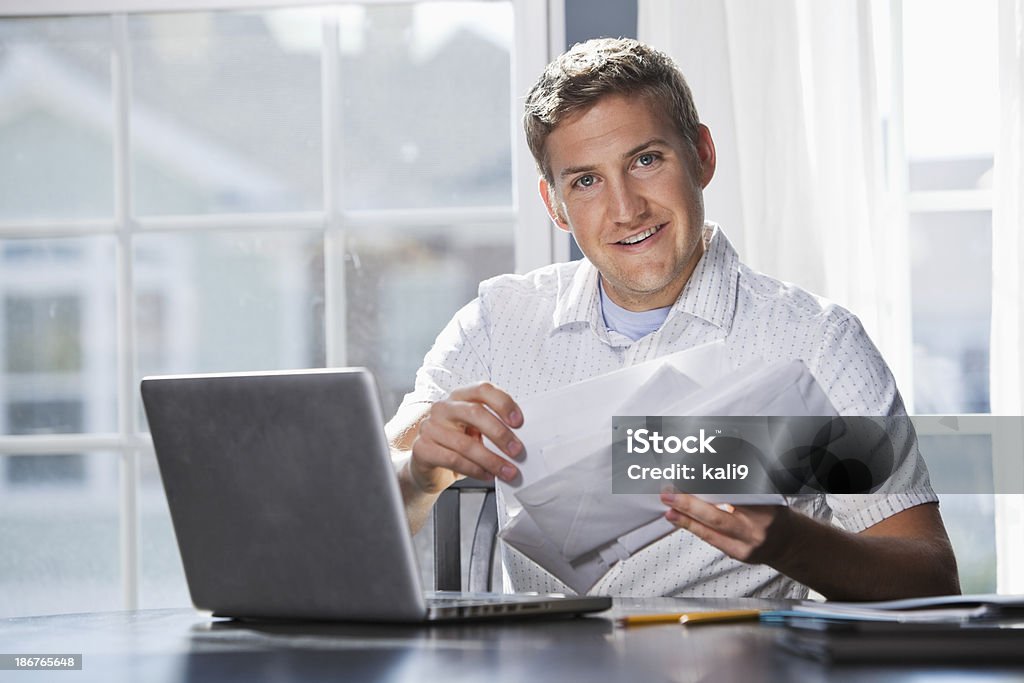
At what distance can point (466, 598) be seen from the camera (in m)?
1.17

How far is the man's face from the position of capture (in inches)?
63.4

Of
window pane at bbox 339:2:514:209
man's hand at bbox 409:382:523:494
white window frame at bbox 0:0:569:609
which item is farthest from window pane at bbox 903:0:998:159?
man's hand at bbox 409:382:523:494

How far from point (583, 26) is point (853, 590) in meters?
1.49

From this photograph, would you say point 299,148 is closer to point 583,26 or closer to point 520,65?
point 520,65

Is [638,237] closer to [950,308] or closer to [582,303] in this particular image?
[582,303]

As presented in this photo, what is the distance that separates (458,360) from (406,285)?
0.71 m

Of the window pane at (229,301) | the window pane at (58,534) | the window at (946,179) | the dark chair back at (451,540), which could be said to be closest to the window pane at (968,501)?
the window at (946,179)

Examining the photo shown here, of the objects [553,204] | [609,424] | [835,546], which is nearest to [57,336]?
[553,204]

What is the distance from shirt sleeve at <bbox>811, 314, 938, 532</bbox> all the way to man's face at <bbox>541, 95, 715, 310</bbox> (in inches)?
10.1

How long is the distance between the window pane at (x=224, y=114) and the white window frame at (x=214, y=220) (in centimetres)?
3

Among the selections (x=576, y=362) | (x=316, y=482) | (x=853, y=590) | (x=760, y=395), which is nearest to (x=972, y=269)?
(x=576, y=362)

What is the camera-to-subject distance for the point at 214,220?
2.44 metres

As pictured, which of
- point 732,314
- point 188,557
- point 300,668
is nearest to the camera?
point 300,668

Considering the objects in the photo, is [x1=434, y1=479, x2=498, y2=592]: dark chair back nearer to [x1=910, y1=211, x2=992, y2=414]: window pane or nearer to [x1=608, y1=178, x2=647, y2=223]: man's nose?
[x1=608, y1=178, x2=647, y2=223]: man's nose
